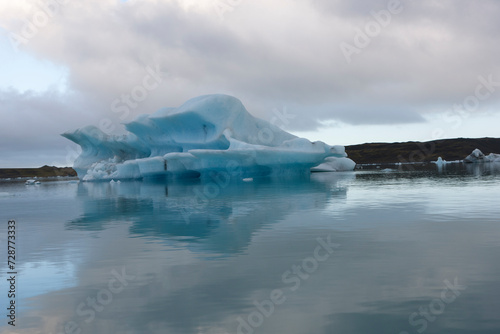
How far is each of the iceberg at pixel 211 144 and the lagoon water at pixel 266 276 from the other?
18240 mm

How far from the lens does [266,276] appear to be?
490cm

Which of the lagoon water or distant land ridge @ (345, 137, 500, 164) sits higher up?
distant land ridge @ (345, 137, 500, 164)

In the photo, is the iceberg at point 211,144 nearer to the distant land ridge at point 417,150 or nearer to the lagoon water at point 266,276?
the lagoon water at point 266,276

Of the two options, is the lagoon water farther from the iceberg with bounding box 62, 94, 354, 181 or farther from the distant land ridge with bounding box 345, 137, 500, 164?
the distant land ridge with bounding box 345, 137, 500, 164

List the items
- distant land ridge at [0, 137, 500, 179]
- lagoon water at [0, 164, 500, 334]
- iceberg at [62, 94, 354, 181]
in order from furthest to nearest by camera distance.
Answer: distant land ridge at [0, 137, 500, 179] < iceberg at [62, 94, 354, 181] < lagoon water at [0, 164, 500, 334]

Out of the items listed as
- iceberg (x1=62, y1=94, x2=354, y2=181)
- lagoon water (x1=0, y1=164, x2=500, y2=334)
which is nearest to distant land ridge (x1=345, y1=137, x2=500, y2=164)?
iceberg (x1=62, y1=94, x2=354, y2=181)

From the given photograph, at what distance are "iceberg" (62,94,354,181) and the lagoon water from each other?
18240 mm

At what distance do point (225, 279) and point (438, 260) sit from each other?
2743 mm

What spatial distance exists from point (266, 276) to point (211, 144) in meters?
26.1

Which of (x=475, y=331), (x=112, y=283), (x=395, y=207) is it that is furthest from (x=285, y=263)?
(x=395, y=207)

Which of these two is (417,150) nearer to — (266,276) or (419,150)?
(419,150)

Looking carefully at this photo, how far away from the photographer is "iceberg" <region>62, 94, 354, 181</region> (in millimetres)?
27719

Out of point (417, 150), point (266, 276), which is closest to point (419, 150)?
point (417, 150)

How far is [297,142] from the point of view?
95.0 ft
